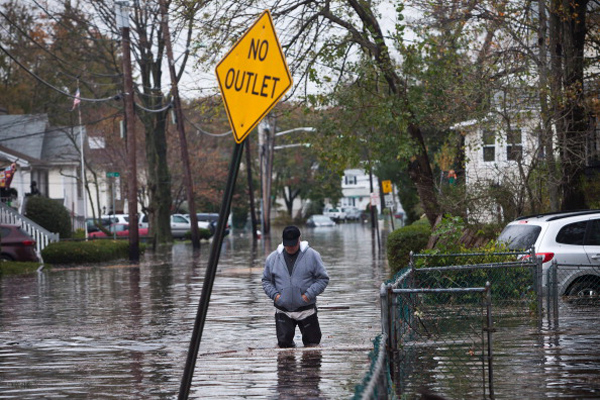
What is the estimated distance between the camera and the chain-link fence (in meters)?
8.97

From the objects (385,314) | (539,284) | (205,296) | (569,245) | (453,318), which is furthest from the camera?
(569,245)

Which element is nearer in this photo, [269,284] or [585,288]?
[269,284]

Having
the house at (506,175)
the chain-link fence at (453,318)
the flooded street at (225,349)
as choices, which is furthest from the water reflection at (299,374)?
the house at (506,175)

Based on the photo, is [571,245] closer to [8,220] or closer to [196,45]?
[196,45]

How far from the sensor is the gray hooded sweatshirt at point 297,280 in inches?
429

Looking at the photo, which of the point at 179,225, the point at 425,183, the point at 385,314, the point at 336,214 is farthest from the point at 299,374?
the point at 336,214

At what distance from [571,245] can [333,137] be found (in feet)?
30.7

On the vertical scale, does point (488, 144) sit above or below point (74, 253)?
above

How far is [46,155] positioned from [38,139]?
1.98 metres

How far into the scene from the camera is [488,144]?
28172 mm

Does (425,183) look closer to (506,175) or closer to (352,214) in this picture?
(506,175)

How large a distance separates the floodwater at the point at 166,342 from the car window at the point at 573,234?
308 cm

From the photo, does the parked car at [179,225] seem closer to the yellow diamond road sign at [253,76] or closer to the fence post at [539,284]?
the fence post at [539,284]

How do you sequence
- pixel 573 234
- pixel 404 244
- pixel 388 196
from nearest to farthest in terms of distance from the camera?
pixel 573 234, pixel 404 244, pixel 388 196
